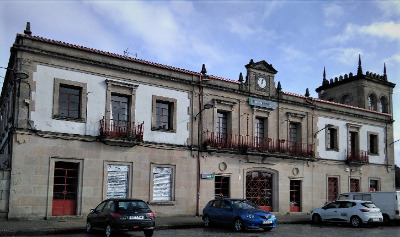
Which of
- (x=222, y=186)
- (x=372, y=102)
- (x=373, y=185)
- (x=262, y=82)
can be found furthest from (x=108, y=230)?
(x=372, y=102)

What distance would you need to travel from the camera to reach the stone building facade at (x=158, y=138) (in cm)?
2044

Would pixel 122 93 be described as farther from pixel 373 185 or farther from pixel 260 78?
pixel 373 185

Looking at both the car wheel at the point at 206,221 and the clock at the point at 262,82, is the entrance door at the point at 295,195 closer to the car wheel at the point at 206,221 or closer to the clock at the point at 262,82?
the clock at the point at 262,82

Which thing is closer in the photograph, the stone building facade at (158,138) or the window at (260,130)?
the stone building facade at (158,138)

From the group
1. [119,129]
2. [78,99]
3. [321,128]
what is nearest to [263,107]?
[321,128]

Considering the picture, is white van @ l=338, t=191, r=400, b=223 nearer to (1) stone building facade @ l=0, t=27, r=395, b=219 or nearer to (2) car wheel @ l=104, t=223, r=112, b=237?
(1) stone building facade @ l=0, t=27, r=395, b=219

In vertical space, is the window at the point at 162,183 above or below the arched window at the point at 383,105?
below

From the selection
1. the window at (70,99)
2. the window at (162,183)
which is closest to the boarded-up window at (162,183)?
the window at (162,183)

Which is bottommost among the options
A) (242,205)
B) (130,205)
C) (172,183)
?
(242,205)

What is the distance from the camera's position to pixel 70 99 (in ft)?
71.7

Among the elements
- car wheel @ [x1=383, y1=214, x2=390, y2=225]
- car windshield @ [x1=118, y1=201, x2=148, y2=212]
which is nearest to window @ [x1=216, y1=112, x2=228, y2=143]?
car wheel @ [x1=383, y1=214, x2=390, y2=225]

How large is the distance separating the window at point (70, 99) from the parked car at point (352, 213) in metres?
13.8

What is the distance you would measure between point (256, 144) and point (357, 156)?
1028 cm

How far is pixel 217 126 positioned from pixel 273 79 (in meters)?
5.64
